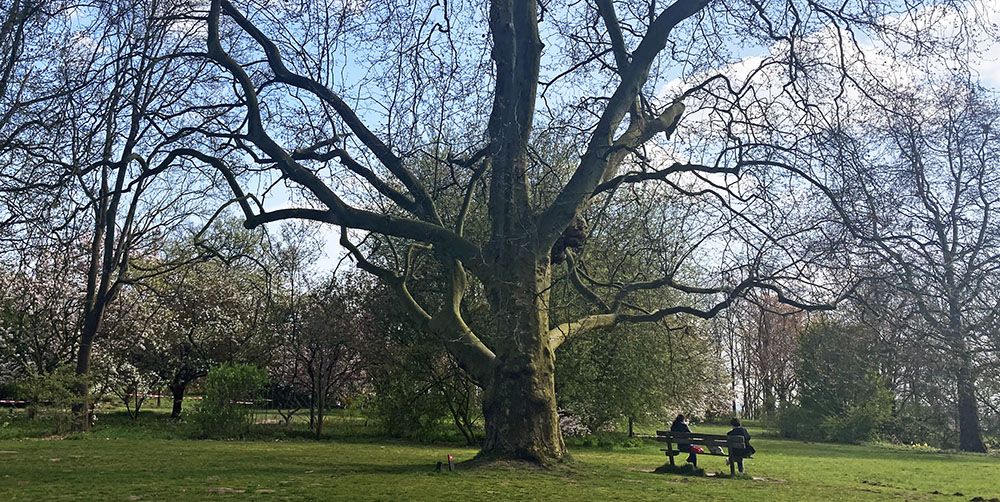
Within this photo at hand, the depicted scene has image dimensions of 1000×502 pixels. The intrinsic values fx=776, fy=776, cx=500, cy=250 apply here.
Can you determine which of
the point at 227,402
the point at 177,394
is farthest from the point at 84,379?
the point at 177,394

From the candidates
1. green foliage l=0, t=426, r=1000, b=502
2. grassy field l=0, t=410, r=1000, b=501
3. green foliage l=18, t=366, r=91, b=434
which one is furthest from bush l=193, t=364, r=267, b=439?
green foliage l=18, t=366, r=91, b=434

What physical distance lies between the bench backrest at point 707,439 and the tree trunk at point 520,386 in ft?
8.68

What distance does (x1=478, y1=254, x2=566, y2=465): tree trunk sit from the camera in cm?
1099

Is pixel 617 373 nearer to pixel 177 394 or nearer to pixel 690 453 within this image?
pixel 690 453

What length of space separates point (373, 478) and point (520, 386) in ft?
7.97

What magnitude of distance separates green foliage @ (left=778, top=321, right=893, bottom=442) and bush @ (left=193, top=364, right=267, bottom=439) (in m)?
18.7

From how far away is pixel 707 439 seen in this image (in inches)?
499

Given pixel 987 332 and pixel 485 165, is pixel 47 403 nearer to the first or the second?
pixel 485 165

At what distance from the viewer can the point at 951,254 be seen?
39.3 ft

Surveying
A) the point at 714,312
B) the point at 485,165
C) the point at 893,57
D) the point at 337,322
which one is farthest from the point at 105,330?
the point at 893,57

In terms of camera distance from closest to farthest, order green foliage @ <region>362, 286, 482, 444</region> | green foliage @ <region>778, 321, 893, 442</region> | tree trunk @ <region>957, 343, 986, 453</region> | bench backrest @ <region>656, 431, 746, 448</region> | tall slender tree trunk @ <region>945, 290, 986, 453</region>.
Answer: tall slender tree trunk @ <region>945, 290, 986, 453</region> → bench backrest @ <region>656, 431, 746, 448</region> → green foliage @ <region>362, 286, 482, 444</region> → tree trunk @ <region>957, 343, 986, 453</region> → green foliage @ <region>778, 321, 893, 442</region>

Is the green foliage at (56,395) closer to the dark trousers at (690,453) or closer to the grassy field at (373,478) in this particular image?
the grassy field at (373,478)

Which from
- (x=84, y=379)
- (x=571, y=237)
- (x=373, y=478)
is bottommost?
(x=373, y=478)

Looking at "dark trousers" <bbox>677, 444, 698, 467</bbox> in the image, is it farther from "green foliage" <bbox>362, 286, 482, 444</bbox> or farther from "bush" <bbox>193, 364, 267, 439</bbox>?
"bush" <bbox>193, 364, 267, 439</bbox>
